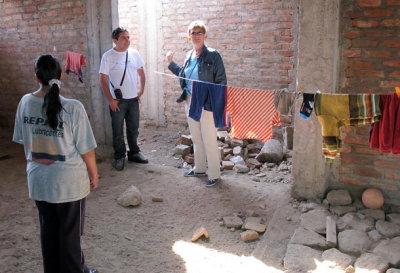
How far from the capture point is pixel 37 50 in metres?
7.29

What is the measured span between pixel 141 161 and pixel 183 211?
1.85 metres

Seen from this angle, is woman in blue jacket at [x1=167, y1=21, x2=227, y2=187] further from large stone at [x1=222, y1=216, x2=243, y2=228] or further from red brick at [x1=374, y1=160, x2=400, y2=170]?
red brick at [x1=374, y1=160, x2=400, y2=170]

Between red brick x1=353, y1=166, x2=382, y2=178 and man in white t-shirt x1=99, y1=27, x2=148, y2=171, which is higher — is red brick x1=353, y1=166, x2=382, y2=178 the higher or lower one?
the lower one

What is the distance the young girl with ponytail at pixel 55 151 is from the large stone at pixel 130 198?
192 centimetres

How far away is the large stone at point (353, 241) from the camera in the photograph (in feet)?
12.1

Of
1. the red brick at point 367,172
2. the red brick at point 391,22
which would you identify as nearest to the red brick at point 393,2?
the red brick at point 391,22

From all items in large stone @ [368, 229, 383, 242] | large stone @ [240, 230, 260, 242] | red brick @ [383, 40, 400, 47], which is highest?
red brick @ [383, 40, 400, 47]

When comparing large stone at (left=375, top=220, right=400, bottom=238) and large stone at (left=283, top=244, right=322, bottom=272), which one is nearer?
large stone at (left=283, top=244, right=322, bottom=272)

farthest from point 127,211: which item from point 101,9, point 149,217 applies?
point 101,9

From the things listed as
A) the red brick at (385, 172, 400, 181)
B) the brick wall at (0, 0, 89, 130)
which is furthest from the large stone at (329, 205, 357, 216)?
the brick wall at (0, 0, 89, 130)

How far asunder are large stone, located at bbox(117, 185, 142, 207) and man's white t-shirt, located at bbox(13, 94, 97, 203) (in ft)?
6.76

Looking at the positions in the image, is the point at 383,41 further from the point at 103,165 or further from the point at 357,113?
the point at 103,165

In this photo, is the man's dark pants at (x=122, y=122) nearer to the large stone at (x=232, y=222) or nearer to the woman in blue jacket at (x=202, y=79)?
the woman in blue jacket at (x=202, y=79)

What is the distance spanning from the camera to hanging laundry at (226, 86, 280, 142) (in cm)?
434
